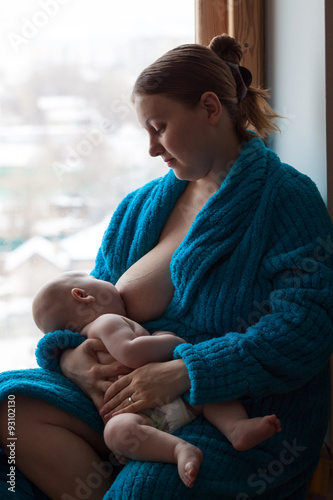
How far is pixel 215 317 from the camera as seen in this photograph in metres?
1.41

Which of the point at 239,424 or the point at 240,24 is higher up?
the point at 240,24

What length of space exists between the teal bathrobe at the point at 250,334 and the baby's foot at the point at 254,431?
0.05 meters

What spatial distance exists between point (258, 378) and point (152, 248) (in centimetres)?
56

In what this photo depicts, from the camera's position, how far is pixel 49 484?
128cm

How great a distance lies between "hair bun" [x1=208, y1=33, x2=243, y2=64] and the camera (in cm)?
158

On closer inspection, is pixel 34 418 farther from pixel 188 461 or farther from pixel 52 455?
pixel 188 461

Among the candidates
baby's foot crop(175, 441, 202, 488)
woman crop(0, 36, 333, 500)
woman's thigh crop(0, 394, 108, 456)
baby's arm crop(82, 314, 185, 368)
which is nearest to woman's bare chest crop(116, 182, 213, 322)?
woman crop(0, 36, 333, 500)

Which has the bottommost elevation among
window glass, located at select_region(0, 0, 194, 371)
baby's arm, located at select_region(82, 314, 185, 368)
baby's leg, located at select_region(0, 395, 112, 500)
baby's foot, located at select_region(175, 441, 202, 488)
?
baby's leg, located at select_region(0, 395, 112, 500)

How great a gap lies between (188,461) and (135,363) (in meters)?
0.30

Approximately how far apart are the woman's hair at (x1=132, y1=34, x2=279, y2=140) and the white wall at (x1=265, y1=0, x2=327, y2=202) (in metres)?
0.11

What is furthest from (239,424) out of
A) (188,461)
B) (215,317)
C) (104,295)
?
(104,295)

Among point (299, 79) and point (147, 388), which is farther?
point (299, 79)

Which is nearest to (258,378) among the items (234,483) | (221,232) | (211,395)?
(211,395)

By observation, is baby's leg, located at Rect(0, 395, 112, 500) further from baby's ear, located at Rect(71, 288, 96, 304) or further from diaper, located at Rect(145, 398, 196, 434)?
baby's ear, located at Rect(71, 288, 96, 304)
